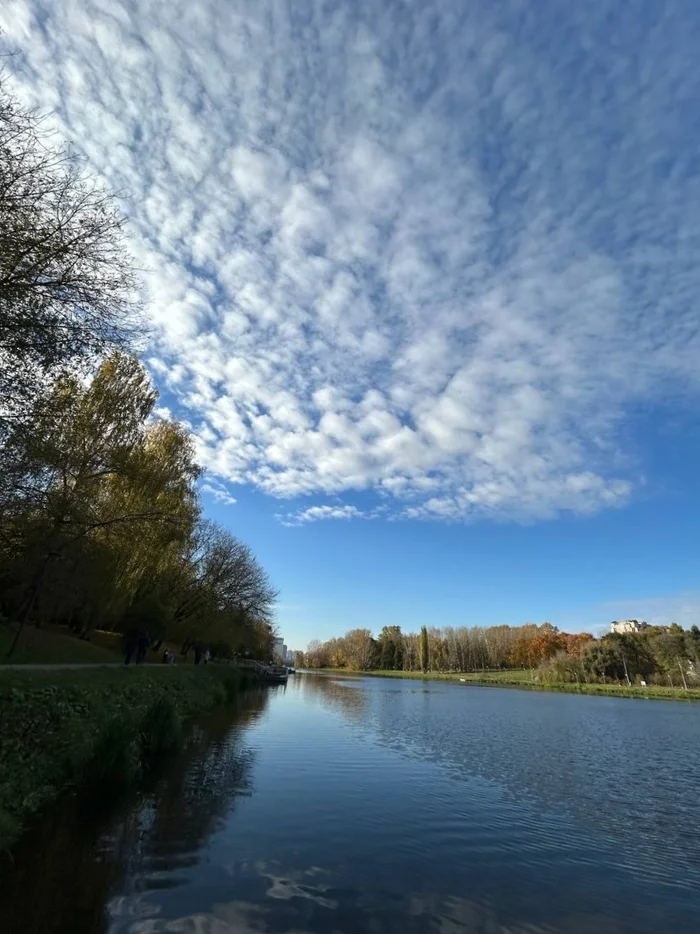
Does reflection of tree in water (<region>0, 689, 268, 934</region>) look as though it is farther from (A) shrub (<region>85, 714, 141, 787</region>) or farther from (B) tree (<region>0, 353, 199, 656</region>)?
(B) tree (<region>0, 353, 199, 656</region>)

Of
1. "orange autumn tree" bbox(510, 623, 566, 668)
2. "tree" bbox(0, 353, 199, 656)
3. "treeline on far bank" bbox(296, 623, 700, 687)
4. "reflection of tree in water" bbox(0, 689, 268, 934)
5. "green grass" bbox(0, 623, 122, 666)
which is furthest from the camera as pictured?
"orange autumn tree" bbox(510, 623, 566, 668)

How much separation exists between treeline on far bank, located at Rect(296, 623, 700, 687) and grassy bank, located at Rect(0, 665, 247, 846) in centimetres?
7714

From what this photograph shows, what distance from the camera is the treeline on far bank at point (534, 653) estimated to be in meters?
76.2

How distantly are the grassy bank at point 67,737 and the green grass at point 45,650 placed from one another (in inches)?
195

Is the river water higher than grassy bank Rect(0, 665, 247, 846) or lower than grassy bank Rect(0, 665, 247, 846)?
lower

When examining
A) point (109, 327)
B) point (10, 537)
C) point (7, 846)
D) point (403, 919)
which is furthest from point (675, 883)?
point (10, 537)

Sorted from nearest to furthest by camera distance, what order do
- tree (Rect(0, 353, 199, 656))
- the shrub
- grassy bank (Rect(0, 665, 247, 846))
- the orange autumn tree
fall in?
grassy bank (Rect(0, 665, 247, 846)), the shrub, tree (Rect(0, 353, 199, 656)), the orange autumn tree

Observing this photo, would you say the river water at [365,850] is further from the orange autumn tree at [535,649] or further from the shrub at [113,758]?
the orange autumn tree at [535,649]

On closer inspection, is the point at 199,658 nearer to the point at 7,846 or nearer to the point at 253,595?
the point at 253,595

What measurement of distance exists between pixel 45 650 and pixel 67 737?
13.4 meters

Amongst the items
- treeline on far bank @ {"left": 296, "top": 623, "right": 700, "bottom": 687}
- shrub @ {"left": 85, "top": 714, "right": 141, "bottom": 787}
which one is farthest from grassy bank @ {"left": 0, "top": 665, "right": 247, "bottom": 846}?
treeline on far bank @ {"left": 296, "top": 623, "right": 700, "bottom": 687}

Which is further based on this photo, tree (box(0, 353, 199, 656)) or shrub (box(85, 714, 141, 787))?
tree (box(0, 353, 199, 656))

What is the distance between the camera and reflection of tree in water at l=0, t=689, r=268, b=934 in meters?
5.85

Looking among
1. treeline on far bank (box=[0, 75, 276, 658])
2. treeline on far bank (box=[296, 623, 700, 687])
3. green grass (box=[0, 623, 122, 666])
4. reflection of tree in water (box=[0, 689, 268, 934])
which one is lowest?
reflection of tree in water (box=[0, 689, 268, 934])
